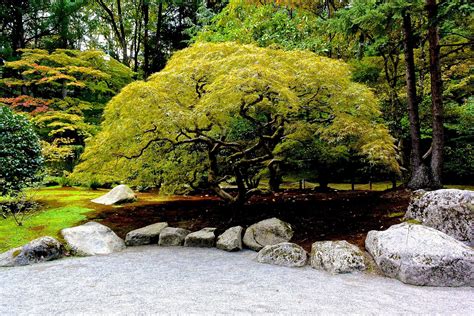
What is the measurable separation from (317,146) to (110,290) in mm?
5258

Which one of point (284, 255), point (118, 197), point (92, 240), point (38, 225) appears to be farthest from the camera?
point (118, 197)

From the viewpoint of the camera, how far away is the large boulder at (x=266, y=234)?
485 centimetres

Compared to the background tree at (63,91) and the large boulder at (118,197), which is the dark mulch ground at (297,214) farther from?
the background tree at (63,91)

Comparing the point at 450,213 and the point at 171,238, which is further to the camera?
the point at 171,238

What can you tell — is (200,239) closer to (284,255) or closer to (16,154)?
(284,255)

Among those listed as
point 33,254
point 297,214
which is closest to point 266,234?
point 297,214

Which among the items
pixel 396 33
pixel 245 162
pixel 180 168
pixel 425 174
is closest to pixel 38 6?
pixel 180 168

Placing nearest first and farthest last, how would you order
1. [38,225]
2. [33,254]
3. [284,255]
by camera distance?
[284,255] < [33,254] < [38,225]

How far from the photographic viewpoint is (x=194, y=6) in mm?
16328

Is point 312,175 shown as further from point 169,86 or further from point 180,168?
point 169,86

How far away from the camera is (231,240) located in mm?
4902

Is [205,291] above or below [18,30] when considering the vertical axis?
below

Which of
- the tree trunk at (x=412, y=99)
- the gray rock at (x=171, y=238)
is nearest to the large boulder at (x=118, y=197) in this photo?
the gray rock at (x=171, y=238)

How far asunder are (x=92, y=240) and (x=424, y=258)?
4.63m
